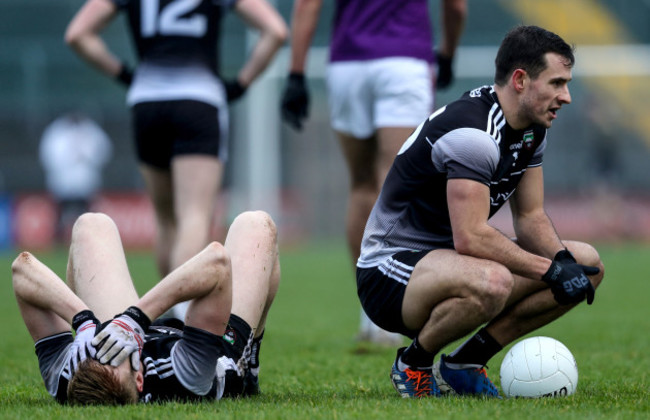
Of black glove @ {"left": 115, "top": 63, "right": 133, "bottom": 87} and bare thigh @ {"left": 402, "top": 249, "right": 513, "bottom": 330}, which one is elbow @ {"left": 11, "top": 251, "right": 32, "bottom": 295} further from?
black glove @ {"left": 115, "top": 63, "right": 133, "bottom": 87}

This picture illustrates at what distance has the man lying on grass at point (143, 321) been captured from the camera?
12.1 ft

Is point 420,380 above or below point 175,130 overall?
below

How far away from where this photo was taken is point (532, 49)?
4.18 meters

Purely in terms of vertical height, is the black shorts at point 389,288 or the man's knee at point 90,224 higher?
the man's knee at point 90,224

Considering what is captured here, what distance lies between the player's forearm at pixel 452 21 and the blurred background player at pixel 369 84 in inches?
12.0

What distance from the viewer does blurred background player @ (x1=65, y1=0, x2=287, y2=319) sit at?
20.5 feet

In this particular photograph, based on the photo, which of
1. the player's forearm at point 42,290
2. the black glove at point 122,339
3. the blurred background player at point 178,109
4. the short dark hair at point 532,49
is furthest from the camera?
the blurred background player at point 178,109

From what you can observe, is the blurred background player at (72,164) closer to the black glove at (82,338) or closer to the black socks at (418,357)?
the black socks at (418,357)

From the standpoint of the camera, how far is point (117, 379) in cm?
366

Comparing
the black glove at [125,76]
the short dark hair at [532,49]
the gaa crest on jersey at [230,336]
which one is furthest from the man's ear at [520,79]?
the black glove at [125,76]

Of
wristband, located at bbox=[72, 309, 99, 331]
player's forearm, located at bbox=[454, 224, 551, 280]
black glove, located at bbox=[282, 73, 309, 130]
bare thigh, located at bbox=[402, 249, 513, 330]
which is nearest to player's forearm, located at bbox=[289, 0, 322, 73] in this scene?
black glove, located at bbox=[282, 73, 309, 130]

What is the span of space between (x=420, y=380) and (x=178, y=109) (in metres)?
2.82

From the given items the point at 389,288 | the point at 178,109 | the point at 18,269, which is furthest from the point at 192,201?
the point at 18,269

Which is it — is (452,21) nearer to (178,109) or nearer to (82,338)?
(178,109)
